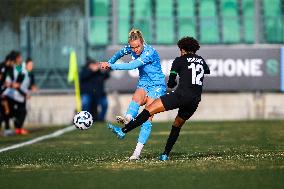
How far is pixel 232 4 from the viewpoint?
28.8 m

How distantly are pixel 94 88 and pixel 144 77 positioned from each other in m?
13.8

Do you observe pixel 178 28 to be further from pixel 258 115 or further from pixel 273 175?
pixel 273 175

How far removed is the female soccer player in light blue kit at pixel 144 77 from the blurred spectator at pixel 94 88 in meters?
13.3

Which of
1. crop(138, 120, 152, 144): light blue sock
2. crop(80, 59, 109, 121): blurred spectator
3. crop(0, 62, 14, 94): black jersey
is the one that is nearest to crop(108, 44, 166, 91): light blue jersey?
crop(138, 120, 152, 144): light blue sock

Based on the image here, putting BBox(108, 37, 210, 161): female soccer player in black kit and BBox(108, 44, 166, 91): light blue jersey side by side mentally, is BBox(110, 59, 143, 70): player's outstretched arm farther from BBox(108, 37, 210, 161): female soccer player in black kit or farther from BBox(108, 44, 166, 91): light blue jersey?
BBox(108, 37, 210, 161): female soccer player in black kit

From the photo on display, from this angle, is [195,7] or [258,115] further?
[195,7]

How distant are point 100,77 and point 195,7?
4171 millimetres

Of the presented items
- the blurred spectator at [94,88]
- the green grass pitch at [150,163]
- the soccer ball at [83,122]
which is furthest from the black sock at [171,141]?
the blurred spectator at [94,88]

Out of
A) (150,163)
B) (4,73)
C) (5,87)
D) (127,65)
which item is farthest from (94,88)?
(150,163)

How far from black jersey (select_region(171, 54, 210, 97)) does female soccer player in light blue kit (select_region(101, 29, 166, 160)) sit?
0.75 metres

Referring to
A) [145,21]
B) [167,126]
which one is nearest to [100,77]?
[145,21]

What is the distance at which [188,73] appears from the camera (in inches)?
496

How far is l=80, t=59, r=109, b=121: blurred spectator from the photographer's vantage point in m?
27.0

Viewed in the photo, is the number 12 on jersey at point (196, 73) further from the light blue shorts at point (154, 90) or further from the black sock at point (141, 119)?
the light blue shorts at point (154, 90)
